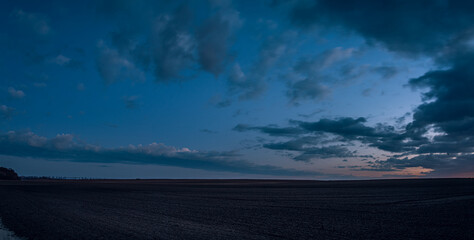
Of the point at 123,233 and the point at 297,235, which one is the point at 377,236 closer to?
the point at 297,235

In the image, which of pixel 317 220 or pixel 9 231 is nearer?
pixel 9 231

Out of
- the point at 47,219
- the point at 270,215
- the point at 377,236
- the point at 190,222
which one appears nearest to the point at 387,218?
the point at 377,236

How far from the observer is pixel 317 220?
14078mm

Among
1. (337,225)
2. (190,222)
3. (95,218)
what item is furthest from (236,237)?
(95,218)

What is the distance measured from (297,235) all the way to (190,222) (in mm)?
5418

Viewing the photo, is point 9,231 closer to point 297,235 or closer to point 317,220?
point 297,235

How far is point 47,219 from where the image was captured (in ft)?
45.1

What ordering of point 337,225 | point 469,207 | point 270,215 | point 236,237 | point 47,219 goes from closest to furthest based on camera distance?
1. point 236,237
2. point 337,225
3. point 47,219
4. point 270,215
5. point 469,207

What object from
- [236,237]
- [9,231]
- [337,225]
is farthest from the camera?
[337,225]

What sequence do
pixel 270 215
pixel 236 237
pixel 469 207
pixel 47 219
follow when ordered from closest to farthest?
pixel 236 237, pixel 47 219, pixel 270 215, pixel 469 207

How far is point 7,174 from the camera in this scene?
10906 cm

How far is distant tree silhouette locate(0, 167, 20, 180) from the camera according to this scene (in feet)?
353

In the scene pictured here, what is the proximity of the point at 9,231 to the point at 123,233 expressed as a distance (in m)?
5.01

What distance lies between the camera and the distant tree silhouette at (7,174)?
108 meters
